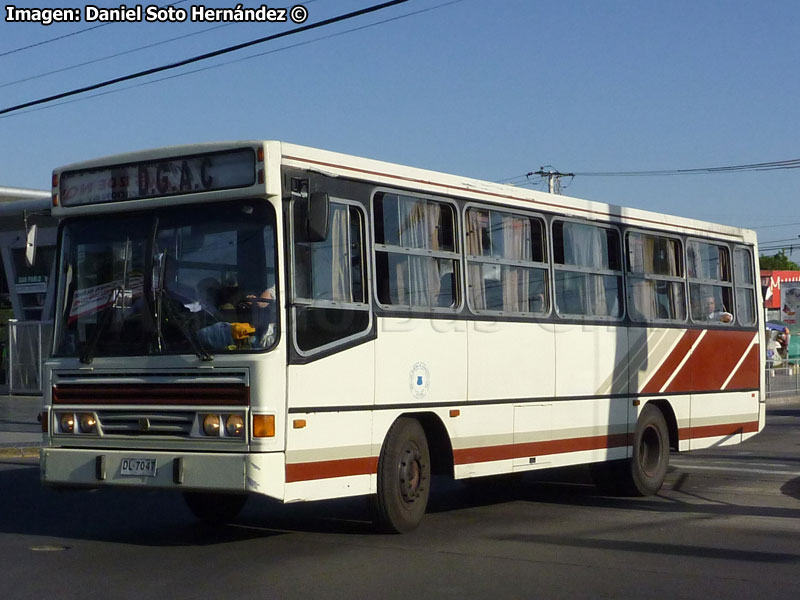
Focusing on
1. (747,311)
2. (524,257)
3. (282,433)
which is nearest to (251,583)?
(282,433)

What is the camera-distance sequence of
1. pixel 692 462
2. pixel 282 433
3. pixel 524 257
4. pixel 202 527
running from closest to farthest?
pixel 282 433 → pixel 202 527 → pixel 524 257 → pixel 692 462

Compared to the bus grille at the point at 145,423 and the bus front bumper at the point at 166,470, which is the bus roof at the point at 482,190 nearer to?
the bus grille at the point at 145,423

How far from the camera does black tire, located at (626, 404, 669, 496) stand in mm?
13781

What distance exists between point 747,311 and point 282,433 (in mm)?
8961

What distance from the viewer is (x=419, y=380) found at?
34.9 feet

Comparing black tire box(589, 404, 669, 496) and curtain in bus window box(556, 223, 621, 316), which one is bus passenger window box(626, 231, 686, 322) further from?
black tire box(589, 404, 669, 496)

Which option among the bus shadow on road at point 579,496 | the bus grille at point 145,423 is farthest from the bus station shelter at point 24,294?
the bus grille at point 145,423

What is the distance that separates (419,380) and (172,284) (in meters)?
2.40

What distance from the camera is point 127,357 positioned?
31.9 ft

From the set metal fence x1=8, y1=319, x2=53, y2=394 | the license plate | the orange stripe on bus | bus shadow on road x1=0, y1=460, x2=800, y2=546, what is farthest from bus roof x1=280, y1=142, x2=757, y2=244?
metal fence x1=8, y1=319, x2=53, y2=394

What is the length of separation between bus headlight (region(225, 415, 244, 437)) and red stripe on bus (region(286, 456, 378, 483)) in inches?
18.1

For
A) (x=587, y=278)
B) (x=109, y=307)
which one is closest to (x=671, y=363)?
(x=587, y=278)

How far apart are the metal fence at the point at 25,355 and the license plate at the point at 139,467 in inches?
1066

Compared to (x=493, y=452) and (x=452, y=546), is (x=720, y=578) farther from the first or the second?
(x=493, y=452)
